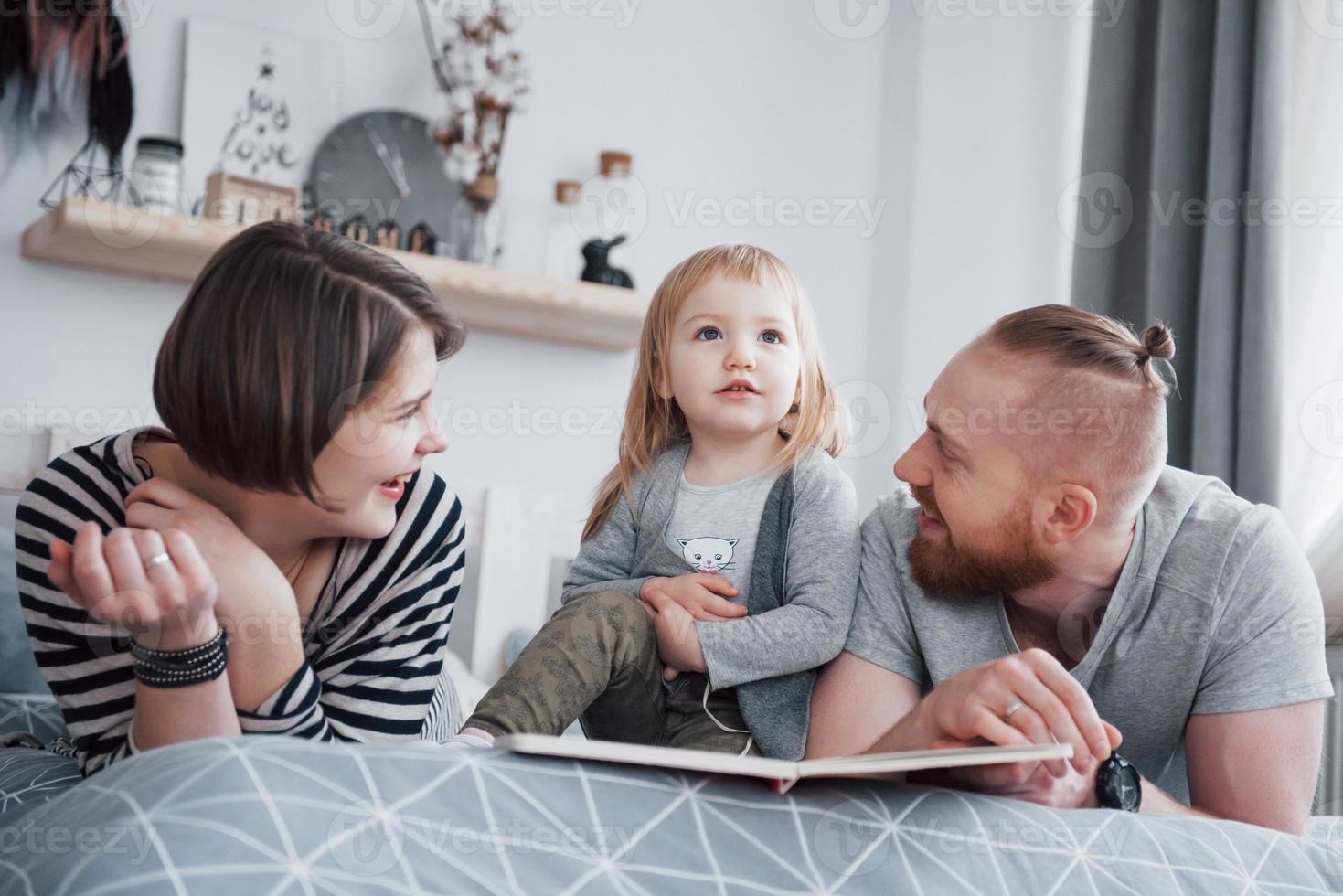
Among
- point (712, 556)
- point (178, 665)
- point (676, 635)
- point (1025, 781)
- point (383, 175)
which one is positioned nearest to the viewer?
point (178, 665)

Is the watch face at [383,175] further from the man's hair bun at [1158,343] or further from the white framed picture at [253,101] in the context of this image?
the man's hair bun at [1158,343]

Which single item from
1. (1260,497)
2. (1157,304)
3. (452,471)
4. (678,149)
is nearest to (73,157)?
(452,471)

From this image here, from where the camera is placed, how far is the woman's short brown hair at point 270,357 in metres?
0.93

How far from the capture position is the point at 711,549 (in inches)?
56.1

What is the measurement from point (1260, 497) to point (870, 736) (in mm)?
1171

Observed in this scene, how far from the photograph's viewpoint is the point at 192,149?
251cm

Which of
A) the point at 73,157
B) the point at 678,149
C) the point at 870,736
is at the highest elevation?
the point at 678,149

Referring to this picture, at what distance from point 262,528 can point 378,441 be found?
16 centimetres

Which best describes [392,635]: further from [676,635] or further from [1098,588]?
[1098,588]

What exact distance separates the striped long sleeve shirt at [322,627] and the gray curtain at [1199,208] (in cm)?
159

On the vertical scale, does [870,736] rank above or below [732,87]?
below

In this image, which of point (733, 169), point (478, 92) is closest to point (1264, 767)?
point (478, 92)

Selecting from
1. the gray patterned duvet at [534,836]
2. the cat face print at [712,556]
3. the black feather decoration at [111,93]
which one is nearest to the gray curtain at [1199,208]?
the cat face print at [712,556]

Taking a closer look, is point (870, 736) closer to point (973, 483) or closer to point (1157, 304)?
point (973, 483)
